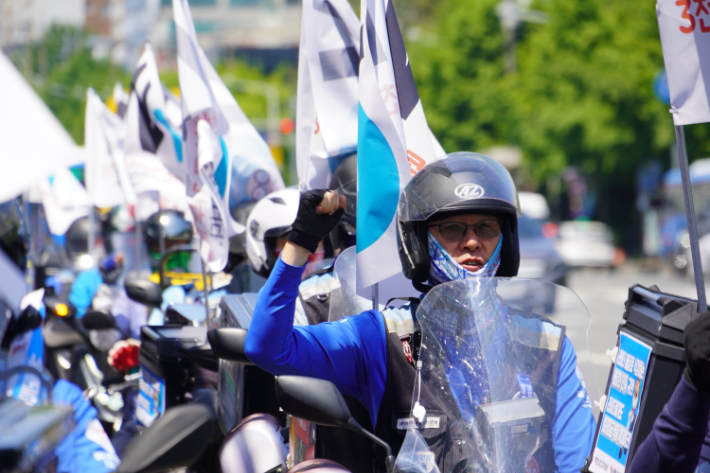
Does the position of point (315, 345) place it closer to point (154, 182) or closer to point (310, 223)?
point (310, 223)

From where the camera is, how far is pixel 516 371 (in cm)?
233

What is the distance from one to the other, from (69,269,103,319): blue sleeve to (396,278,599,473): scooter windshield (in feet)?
16.2

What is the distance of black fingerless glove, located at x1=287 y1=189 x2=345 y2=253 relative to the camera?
2.71 m

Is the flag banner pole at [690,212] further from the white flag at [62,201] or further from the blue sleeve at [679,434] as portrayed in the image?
the white flag at [62,201]

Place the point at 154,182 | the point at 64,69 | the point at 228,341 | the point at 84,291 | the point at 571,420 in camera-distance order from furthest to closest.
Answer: the point at 64,69, the point at 154,182, the point at 84,291, the point at 228,341, the point at 571,420

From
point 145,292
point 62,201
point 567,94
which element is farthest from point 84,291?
point 567,94

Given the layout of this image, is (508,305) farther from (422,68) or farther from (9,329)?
(422,68)

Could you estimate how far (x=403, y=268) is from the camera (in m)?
3.11

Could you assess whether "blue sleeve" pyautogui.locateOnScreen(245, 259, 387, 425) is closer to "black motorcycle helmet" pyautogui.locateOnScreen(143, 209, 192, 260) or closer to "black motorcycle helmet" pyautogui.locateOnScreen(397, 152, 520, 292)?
"black motorcycle helmet" pyautogui.locateOnScreen(397, 152, 520, 292)

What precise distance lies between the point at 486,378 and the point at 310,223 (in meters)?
0.76

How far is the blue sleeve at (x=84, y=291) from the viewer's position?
6.89 m

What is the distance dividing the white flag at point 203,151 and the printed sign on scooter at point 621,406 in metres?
2.81

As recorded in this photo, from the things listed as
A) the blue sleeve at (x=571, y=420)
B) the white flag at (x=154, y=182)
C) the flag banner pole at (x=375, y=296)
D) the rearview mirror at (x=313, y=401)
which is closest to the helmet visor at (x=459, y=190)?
the flag banner pole at (x=375, y=296)

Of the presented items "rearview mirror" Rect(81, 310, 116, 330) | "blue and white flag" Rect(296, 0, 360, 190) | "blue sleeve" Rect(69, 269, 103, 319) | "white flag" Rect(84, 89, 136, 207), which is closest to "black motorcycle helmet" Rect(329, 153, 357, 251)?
"blue and white flag" Rect(296, 0, 360, 190)
